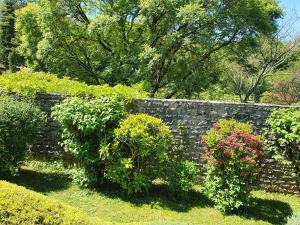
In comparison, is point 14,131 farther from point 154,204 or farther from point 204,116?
point 204,116

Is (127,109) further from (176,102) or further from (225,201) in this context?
(225,201)

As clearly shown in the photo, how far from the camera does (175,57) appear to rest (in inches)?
671

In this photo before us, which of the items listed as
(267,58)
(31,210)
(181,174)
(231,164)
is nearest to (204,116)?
(181,174)

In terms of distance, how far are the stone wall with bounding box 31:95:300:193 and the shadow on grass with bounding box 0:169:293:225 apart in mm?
636

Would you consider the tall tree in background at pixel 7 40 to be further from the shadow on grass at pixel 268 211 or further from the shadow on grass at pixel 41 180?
the shadow on grass at pixel 268 211

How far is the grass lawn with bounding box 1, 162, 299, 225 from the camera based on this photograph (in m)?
7.75

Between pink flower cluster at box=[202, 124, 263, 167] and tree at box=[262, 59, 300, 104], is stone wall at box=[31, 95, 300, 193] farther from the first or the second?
tree at box=[262, 59, 300, 104]

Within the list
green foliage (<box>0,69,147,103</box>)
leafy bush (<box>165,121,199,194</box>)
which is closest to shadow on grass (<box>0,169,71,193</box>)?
green foliage (<box>0,69,147,103</box>)

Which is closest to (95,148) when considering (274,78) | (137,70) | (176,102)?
(176,102)

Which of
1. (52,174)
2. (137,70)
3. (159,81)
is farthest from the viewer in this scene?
(159,81)

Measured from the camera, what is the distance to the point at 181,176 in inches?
338

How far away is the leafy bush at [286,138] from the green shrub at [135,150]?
2.23 metres

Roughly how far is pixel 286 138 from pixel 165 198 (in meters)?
2.74

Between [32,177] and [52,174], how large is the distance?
50 centimetres
